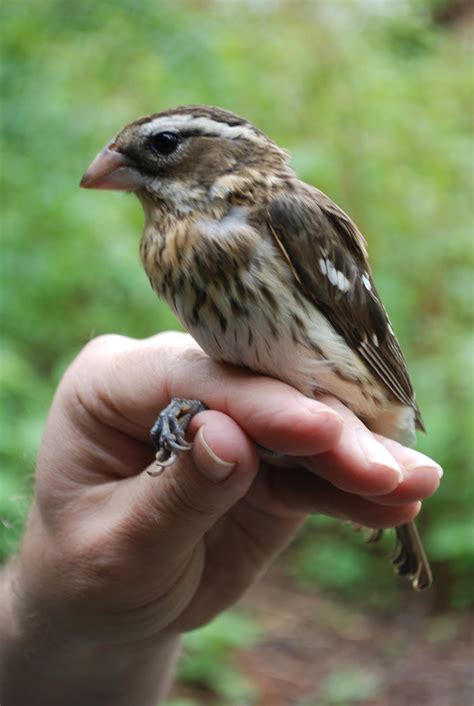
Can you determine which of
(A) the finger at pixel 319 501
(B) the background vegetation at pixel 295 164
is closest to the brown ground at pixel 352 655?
(B) the background vegetation at pixel 295 164

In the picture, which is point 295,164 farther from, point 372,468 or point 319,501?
point 372,468

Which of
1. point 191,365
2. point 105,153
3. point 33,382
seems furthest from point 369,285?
point 33,382

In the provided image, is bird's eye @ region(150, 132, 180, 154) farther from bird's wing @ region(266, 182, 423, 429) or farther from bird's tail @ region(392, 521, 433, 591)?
bird's tail @ region(392, 521, 433, 591)

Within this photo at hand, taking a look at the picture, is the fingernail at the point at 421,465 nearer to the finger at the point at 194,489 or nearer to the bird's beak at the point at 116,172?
the finger at the point at 194,489

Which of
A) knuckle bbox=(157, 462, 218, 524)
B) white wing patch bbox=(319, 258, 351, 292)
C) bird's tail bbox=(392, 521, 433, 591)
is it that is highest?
white wing patch bbox=(319, 258, 351, 292)

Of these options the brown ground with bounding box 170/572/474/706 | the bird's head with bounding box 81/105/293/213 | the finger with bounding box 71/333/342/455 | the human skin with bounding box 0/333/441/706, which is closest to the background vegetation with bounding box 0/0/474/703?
the brown ground with bounding box 170/572/474/706
